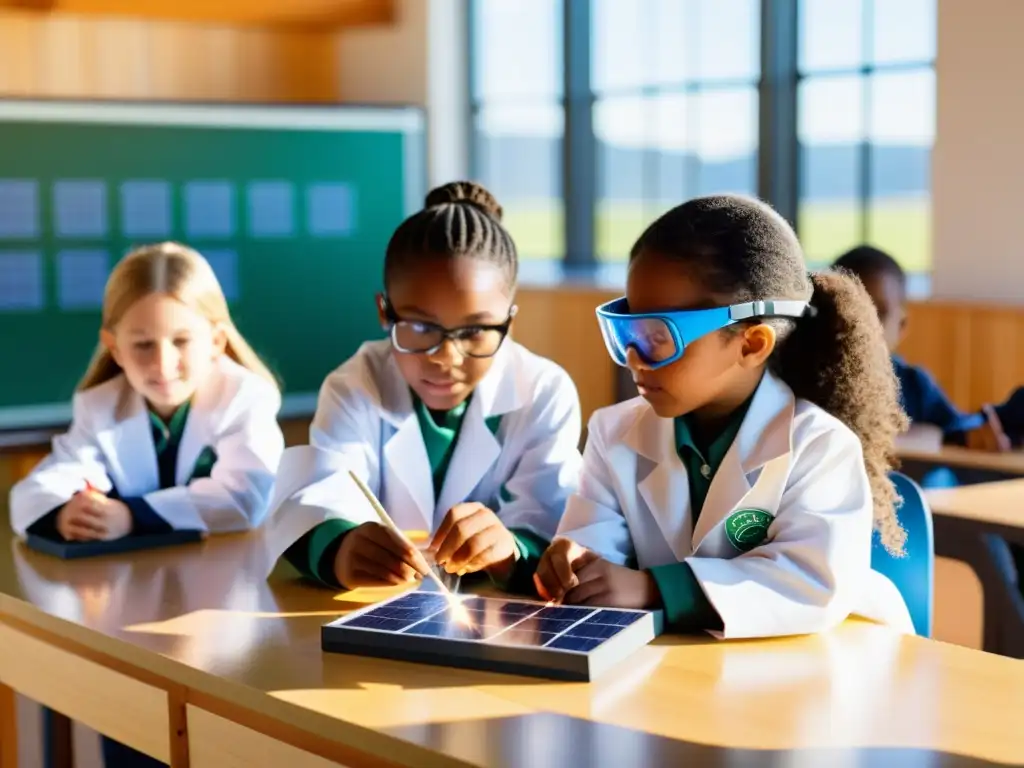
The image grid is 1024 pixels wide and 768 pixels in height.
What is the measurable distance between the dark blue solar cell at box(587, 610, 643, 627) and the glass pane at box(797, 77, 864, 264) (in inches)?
120

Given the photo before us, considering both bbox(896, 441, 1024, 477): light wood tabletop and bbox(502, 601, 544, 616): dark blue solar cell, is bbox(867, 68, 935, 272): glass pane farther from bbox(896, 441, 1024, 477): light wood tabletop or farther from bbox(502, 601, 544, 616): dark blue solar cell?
bbox(502, 601, 544, 616): dark blue solar cell

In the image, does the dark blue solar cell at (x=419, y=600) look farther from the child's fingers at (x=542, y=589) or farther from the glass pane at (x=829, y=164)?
the glass pane at (x=829, y=164)

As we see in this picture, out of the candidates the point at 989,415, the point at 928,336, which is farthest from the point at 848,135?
the point at 989,415

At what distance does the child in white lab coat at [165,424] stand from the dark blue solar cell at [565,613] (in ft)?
2.60

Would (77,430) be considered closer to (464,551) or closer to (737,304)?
(464,551)

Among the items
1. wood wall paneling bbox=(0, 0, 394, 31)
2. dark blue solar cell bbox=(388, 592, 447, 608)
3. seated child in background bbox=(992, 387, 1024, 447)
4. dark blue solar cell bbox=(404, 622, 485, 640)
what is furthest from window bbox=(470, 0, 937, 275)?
dark blue solar cell bbox=(404, 622, 485, 640)

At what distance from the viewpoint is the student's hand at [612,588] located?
1545 mm

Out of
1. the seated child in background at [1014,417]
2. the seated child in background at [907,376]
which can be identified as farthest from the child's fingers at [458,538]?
the seated child in background at [1014,417]

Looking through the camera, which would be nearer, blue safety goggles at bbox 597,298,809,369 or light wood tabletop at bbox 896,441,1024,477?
blue safety goggles at bbox 597,298,809,369

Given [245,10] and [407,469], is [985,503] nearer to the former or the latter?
[407,469]

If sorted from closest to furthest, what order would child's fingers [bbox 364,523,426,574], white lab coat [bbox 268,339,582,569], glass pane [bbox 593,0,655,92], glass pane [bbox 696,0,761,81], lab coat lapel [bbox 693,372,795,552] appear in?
lab coat lapel [bbox 693,372,795,552] → child's fingers [bbox 364,523,426,574] → white lab coat [bbox 268,339,582,569] → glass pane [bbox 696,0,761,81] → glass pane [bbox 593,0,655,92]

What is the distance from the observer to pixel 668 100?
4852 mm

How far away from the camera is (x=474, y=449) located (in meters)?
2.04

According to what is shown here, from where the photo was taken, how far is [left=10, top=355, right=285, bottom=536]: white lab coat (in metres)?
2.16
